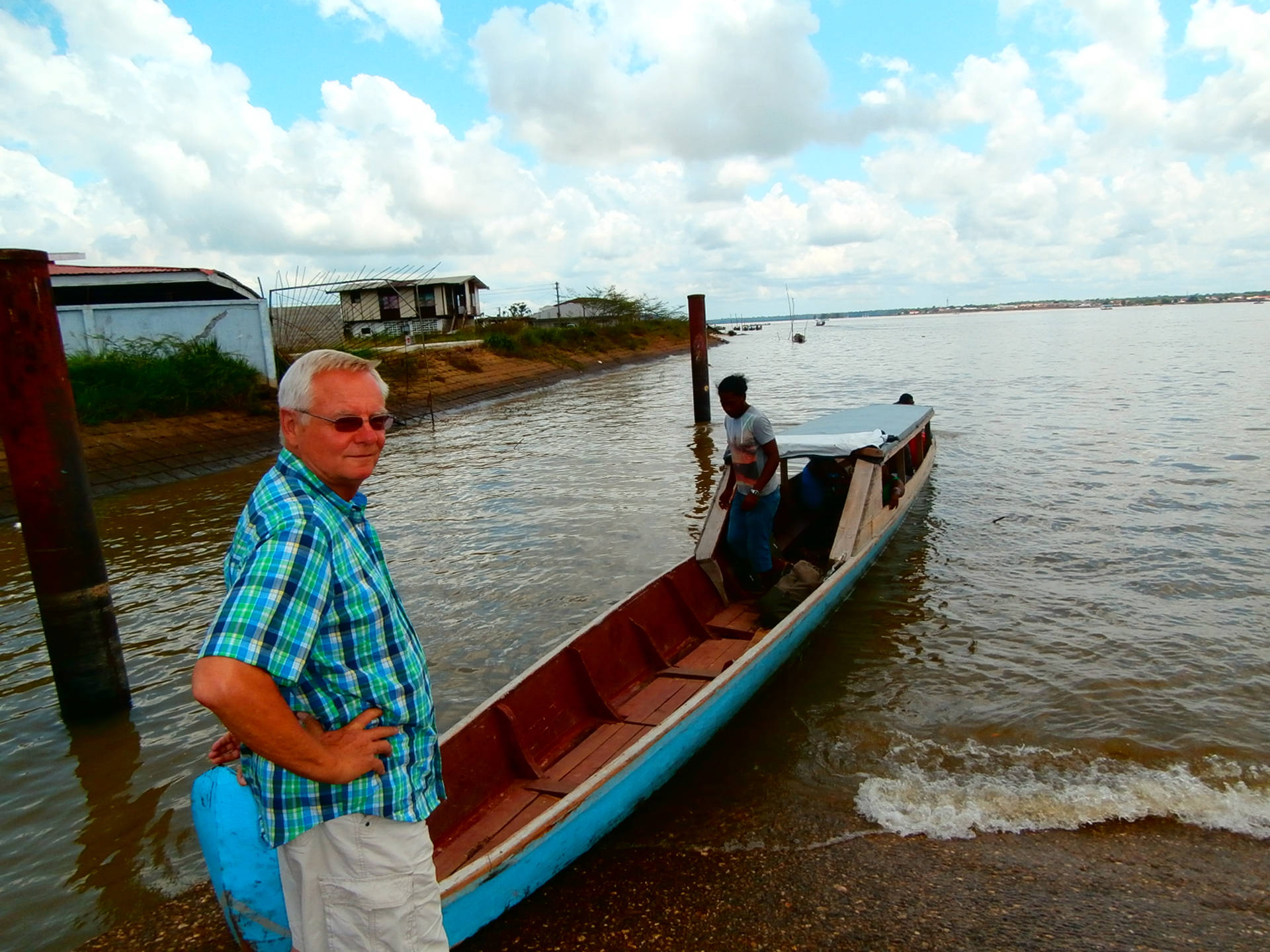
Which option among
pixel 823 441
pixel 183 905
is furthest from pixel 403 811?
pixel 823 441

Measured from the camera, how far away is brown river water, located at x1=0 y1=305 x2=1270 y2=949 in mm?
4832

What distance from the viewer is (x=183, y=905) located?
416 centimetres

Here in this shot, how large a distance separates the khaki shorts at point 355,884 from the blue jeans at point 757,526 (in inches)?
215

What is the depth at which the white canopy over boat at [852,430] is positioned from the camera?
834cm

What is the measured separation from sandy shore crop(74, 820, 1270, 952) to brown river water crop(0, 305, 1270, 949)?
0.79 feet

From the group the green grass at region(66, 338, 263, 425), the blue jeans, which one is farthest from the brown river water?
the green grass at region(66, 338, 263, 425)

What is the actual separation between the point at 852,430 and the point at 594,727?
565 cm

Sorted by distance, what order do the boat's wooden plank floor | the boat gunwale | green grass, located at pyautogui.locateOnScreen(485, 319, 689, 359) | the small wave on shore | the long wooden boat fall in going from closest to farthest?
the long wooden boat → the boat gunwale → the boat's wooden plank floor → the small wave on shore → green grass, located at pyautogui.locateOnScreen(485, 319, 689, 359)

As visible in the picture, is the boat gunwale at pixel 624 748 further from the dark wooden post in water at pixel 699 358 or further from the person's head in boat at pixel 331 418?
the dark wooden post in water at pixel 699 358

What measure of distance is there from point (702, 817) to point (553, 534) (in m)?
6.60

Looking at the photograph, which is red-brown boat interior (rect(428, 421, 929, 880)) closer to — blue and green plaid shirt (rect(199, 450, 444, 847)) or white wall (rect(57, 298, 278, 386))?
blue and green plaid shirt (rect(199, 450, 444, 847))

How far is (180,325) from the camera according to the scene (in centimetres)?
1827

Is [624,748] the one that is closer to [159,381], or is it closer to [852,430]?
[852,430]

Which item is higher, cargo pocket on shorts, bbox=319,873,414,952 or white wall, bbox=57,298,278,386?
white wall, bbox=57,298,278,386
